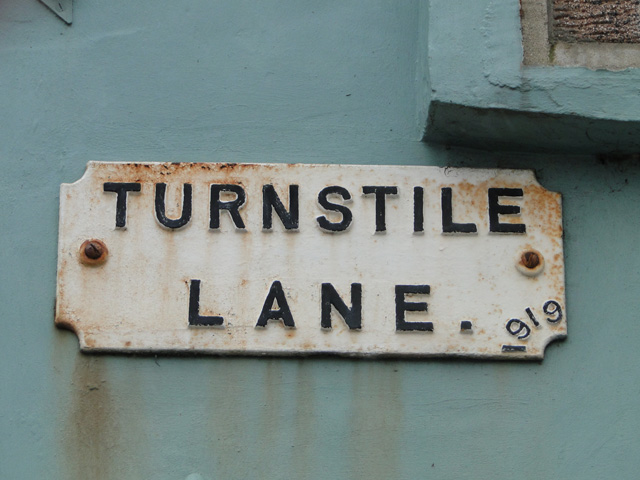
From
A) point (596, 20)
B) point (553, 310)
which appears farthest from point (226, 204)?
point (596, 20)

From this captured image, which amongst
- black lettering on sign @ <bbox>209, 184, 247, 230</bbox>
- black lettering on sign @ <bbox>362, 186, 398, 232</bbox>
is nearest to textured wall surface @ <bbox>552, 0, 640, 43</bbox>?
black lettering on sign @ <bbox>362, 186, 398, 232</bbox>

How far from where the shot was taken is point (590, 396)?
125 inches

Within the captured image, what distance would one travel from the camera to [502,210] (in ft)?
10.9

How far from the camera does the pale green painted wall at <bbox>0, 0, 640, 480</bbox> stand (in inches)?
123

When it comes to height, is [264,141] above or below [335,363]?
above

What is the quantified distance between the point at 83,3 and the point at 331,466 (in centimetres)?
201

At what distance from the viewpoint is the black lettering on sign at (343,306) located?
3207mm

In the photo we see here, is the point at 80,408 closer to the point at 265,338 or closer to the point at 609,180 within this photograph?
the point at 265,338

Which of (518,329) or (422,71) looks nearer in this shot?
(518,329)

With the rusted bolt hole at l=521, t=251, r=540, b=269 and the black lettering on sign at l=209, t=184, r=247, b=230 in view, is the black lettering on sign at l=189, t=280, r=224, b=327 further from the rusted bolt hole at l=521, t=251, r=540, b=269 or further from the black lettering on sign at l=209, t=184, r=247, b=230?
the rusted bolt hole at l=521, t=251, r=540, b=269

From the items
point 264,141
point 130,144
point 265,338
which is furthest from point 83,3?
point 265,338

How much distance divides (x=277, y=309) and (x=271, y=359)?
180mm

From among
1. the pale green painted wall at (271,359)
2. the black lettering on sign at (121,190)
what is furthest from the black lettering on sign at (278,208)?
the black lettering on sign at (121,190)

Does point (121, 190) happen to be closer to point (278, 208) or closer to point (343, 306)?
point (278, 208)
